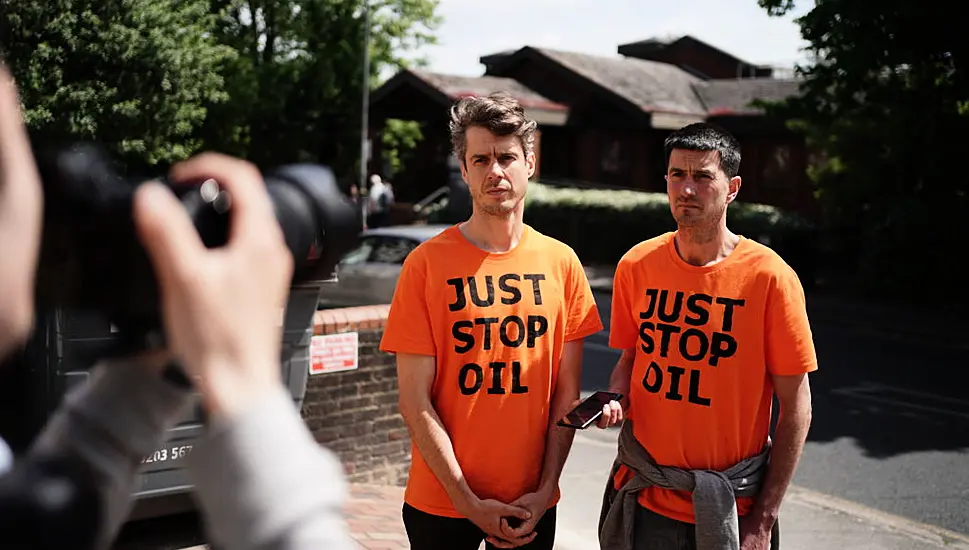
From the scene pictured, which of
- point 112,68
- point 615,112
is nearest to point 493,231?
point 112,68

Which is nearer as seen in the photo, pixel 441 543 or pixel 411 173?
pixel 441 543

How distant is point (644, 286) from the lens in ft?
10.9

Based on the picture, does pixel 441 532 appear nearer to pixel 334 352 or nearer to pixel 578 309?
pixel 578 309

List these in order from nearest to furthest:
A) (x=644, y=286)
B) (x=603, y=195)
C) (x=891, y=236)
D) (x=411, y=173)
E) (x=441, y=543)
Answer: (x=441, y=543) < (x=644, y=286) < (x=891, y=236) < (x=603, y=195) < (x=411, y=173)

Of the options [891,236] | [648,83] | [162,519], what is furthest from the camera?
[648,83]

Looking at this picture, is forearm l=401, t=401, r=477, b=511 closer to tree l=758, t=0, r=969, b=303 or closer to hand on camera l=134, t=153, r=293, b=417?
hand on camera l=134, t=153, r=293, b=417

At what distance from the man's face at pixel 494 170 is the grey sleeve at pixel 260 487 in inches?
90.4

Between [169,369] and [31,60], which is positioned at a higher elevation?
[31,60]

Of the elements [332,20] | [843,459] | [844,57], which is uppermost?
[332,20]

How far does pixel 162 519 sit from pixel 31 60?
32.4ft

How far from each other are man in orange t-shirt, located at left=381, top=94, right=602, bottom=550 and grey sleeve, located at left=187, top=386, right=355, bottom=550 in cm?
216

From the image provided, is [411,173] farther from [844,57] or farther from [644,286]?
[644,286]

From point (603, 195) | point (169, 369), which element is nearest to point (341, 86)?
point (603, 195)

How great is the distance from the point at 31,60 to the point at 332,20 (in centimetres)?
2032
